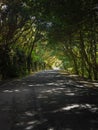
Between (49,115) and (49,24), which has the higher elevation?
(49,24)

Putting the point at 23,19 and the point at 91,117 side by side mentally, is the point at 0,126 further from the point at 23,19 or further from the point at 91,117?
the point at 23,19

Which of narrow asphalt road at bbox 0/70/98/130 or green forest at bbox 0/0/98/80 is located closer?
narrow asphalt road at bbox 0/70/98/130

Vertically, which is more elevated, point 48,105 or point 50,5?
point 50,5

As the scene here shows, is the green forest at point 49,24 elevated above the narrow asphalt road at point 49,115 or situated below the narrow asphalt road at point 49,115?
above

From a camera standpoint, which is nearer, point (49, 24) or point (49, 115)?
point (49, 115)

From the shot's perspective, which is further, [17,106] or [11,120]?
[17,106]

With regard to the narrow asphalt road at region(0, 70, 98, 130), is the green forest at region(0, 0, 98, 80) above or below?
above

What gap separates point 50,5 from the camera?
55.1ft

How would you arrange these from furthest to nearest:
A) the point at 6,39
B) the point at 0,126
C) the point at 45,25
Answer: the point at 45,25 < the point at 6,39 < the point at 0,126

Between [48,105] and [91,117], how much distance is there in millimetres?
2954

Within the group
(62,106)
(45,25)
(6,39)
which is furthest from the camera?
(45,25)

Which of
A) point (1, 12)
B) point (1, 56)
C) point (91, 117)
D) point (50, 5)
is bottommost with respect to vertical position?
point (91, 117)

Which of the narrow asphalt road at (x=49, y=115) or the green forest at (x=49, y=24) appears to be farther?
the green forest at (x=49, y=24)

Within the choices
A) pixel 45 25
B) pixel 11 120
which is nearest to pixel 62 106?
pixel 11 120
